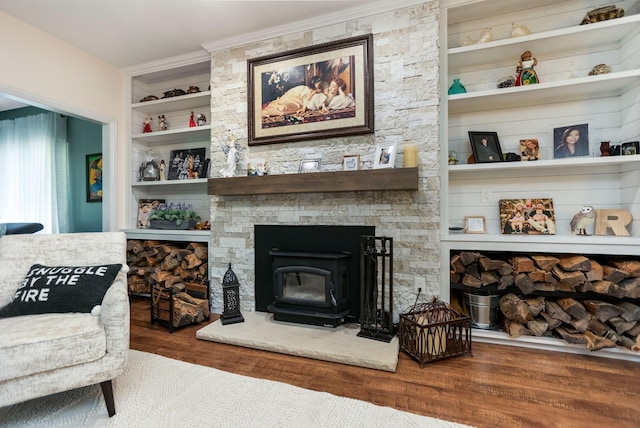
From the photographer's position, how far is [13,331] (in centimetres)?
137

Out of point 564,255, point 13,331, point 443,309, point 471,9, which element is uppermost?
point 471,9

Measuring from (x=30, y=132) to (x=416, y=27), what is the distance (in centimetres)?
581

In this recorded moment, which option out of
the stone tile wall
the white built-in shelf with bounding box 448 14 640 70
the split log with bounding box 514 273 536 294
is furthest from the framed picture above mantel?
the split log with bounding box 514 273 536 294

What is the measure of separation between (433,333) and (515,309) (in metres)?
0.75

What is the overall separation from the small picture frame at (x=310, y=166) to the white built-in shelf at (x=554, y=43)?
4.78 feet

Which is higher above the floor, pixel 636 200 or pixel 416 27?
pixel 416 27

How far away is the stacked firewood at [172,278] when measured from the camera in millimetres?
2689

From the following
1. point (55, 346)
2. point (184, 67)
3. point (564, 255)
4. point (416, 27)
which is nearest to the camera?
point (55, 346)

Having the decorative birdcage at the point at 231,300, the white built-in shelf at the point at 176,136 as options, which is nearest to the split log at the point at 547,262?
the decorative birdcage at the point at 231,300

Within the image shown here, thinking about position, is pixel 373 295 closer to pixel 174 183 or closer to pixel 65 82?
pixel 174 183

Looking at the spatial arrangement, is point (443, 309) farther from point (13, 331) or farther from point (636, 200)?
point (13, 331)

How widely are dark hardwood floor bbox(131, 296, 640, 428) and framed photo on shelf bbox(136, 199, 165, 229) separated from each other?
188 cm

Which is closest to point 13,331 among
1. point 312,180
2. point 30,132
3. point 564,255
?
point 312,180

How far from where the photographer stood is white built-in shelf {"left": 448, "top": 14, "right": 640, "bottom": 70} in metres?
2.10
